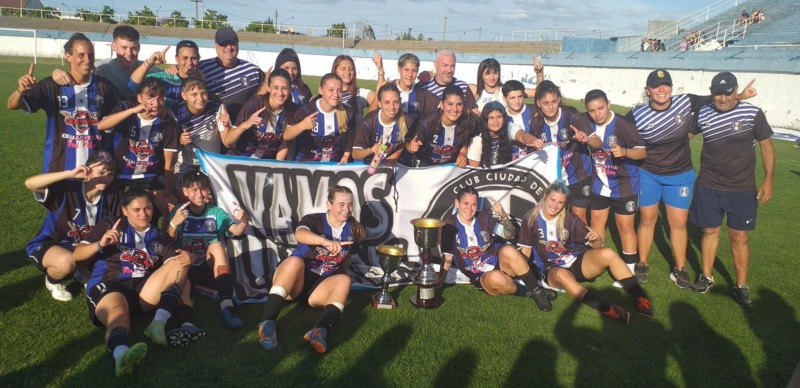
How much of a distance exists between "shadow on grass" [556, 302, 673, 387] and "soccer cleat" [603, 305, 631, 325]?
4 centimetres

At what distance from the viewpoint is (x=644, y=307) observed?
16.3 feet

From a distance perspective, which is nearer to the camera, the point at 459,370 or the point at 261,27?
the point at 459,370

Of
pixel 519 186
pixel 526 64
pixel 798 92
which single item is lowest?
pixel 519 186

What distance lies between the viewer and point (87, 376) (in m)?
3.55

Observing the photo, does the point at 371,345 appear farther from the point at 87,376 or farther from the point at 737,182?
the point at 737,182

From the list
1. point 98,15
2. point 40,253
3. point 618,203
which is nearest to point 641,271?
point 618,203

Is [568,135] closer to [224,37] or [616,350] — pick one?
[616,350]

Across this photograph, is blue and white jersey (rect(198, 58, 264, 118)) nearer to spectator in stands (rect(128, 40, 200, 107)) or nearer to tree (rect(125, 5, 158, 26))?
spectator in stands (rect(128, 40, 200, 107))

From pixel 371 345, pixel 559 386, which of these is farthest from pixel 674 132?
pixel 371 345

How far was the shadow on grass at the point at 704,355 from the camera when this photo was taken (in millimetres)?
3928

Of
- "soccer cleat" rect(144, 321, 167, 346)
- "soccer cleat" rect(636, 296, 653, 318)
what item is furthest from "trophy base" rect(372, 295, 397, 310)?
"soccer cleat" rect(636, 296, 653, 318)

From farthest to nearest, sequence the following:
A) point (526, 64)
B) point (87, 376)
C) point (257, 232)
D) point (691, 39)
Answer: point (526, 64)
point (691, 39)
point (257, 232)
point (87, 376)

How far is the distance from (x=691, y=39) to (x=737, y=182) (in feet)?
108

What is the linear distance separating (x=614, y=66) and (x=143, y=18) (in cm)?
4813
